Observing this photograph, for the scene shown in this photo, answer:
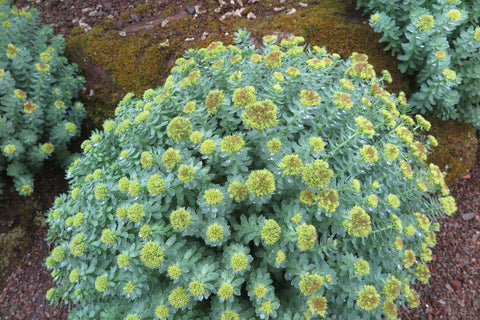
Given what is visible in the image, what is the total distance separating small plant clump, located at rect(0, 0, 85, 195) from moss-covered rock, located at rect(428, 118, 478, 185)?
151 inches

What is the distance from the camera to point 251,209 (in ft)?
7.56

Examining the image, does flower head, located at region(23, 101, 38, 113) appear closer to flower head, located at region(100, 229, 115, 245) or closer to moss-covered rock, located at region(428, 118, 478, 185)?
flower head, located at region(100, 229, 115, 245)

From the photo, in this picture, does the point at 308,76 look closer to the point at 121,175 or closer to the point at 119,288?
the point at 121,175

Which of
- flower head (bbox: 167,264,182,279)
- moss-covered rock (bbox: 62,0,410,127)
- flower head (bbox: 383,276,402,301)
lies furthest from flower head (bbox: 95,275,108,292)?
moss-covered rock (bbox: 62,0,410,127)

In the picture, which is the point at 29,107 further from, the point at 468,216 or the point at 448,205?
the point at 468,216

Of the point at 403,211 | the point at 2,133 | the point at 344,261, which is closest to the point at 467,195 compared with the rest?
the point at 403,211

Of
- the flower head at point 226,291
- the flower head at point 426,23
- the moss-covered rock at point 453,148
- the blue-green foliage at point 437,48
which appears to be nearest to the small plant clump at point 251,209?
the flower head at point 226,291

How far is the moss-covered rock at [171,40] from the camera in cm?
386

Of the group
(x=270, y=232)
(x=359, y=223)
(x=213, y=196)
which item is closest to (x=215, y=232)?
(x=213, y=196)

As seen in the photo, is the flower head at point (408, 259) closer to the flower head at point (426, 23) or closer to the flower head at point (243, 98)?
the flower head at point (243, 98)

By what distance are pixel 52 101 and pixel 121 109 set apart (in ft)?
4.29

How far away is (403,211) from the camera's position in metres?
2.72

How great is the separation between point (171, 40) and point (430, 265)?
3.63 meters

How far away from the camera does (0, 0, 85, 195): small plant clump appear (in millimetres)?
3484
